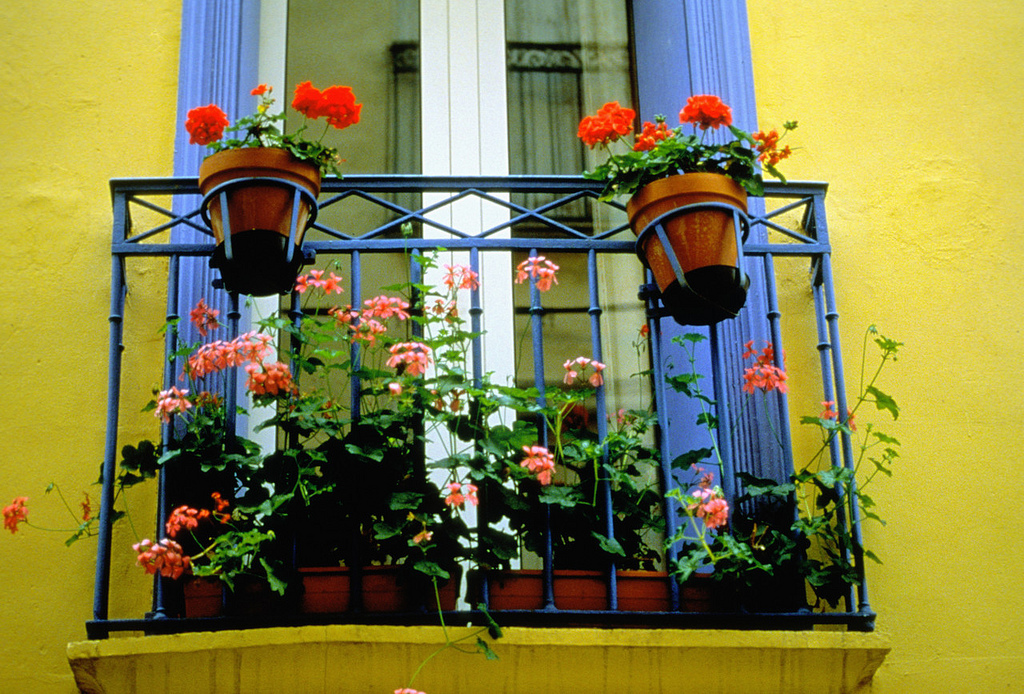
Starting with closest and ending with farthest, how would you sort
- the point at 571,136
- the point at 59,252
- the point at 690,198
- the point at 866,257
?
the point at 690,198, the point at 59,252, the point at 866,257, the point at 571,136

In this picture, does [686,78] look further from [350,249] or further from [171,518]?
[171,518]

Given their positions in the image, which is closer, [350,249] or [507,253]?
[350,249]

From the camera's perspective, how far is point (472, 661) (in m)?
3.26

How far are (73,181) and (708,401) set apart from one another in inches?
87.5

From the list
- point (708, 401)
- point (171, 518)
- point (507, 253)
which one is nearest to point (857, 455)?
point (708, 401)

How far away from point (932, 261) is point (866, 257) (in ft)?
0.75

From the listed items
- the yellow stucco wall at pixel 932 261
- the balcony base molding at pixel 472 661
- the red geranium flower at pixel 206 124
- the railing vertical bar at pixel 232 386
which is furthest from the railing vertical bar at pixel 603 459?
the red geranium flower at pixel 206 124

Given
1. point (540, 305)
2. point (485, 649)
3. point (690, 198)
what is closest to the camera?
Answer: point (485, 649)

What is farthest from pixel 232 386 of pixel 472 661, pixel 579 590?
pixel 579 590

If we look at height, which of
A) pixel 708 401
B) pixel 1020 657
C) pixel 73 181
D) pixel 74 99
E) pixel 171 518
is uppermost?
pixel 74 99

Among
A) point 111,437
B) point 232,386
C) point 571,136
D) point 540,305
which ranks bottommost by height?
point 111,437

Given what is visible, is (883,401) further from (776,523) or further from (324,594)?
(324,594)

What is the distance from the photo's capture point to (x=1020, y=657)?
3.62 meters

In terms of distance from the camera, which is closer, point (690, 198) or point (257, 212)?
point (257, 212)
